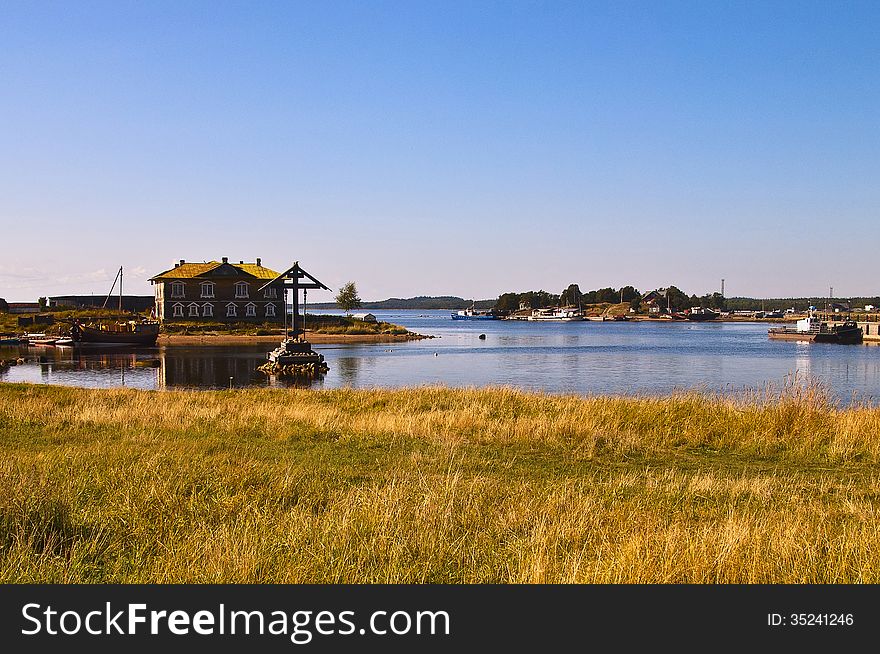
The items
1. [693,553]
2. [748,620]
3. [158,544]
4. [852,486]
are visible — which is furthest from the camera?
[852,486]

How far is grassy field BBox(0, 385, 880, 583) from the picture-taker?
6.06 meters

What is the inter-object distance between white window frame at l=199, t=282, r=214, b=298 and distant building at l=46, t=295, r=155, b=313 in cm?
2535

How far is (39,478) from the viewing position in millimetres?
8969

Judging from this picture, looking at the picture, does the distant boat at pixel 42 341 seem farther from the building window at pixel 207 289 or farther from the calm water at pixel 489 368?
the building window at pixel 207 289

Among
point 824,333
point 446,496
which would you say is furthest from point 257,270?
point 446,496

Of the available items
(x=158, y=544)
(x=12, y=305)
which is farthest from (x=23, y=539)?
(x=12, y=305)

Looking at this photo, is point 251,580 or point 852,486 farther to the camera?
point 852,486

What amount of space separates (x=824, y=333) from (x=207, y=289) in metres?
77.0

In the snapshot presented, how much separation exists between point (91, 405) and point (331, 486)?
40.8 ft

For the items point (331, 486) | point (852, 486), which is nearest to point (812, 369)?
point (852, 486)

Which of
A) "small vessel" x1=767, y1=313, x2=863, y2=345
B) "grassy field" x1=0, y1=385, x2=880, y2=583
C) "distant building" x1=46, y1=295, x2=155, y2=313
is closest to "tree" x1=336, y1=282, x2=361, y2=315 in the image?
"distant building" x1=46, y1=295, x2=155, y2=313

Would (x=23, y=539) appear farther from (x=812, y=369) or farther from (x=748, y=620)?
(x=812, y=369)

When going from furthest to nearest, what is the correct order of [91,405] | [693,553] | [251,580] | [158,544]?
[91,405]
[158,544]
[693,553]
[251,580]

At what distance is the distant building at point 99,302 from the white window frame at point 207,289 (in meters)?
25.3
